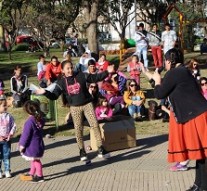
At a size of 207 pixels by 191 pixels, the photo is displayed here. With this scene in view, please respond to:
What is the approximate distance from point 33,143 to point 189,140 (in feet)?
7.51

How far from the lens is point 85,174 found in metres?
7.83

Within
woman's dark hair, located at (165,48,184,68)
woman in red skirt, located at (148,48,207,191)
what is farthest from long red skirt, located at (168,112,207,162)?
woman's dark hair, located at (165,48,184,68)

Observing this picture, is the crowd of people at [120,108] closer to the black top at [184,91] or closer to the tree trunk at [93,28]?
the black top at [184,91]

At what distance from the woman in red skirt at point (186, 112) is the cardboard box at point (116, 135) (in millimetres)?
2943

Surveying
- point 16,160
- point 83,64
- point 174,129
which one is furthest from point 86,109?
point 83,64

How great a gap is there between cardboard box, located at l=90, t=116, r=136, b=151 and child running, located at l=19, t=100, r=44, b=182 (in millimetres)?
1789

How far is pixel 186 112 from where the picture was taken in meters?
6.17

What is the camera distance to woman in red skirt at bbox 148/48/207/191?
6.11 metres

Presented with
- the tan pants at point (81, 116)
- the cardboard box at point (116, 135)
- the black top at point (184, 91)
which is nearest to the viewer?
the black top at point (184, 91)

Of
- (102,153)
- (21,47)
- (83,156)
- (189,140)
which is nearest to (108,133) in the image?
(102,153)

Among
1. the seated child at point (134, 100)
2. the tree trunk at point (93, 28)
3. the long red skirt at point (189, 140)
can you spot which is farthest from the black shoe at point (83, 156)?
the tree trunk at point (93, 28)

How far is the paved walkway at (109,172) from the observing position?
23.4 ft

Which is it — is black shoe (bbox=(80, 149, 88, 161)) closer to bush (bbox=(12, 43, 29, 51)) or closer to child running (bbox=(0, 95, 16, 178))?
child running (bbox=(0, 95, 16, 178))

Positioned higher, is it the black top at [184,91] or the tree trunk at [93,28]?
the tree trunk at [93,28]
